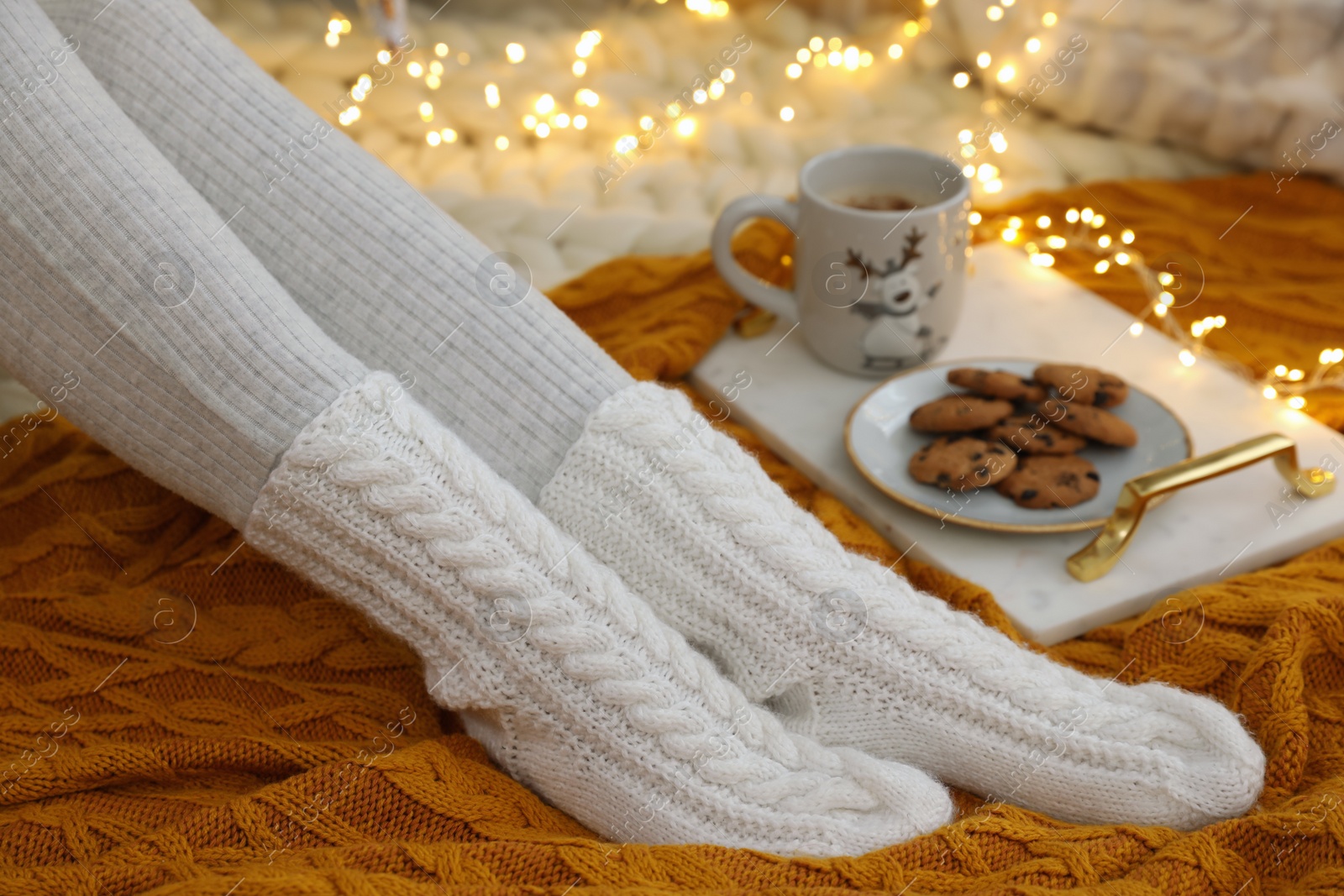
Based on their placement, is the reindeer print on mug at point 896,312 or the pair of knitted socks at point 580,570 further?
the reindeer print on mug at point 896,312

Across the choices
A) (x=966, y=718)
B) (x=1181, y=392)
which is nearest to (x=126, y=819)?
(x=966, y=718)

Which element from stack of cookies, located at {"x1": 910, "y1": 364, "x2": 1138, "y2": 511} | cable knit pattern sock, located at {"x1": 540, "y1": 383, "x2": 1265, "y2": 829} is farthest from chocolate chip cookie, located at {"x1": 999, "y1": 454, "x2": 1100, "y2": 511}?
cable knit pattern sock, located at {"x1": 540, "y1": 383, "x2": 1265, "y2": 829}

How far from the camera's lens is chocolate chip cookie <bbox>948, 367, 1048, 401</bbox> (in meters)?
0.79

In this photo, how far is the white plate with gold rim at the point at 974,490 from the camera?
2.39 feet

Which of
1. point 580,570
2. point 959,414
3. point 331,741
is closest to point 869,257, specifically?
point 959,414

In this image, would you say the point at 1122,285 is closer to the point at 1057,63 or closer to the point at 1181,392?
the point at 1181,392

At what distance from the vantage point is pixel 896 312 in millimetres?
879

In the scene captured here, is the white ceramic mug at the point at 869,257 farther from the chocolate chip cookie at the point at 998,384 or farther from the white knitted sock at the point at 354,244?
the white knitted sock at the point at 354,244

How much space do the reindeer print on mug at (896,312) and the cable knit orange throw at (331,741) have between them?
129 mm

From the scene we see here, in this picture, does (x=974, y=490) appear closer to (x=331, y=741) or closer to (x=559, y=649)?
(x=559, y=649)

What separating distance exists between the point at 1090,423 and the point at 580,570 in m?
0.37

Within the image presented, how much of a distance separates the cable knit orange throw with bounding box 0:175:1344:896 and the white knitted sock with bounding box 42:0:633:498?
161 millimetres

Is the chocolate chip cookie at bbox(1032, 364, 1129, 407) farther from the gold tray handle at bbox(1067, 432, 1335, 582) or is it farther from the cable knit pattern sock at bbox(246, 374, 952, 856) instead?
the cable knit pattern sock at bbox(246, 374, 952, 856)

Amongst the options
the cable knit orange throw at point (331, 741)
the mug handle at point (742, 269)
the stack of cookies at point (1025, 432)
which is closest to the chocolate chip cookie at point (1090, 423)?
the stack of cookies at point (1025, 432)
